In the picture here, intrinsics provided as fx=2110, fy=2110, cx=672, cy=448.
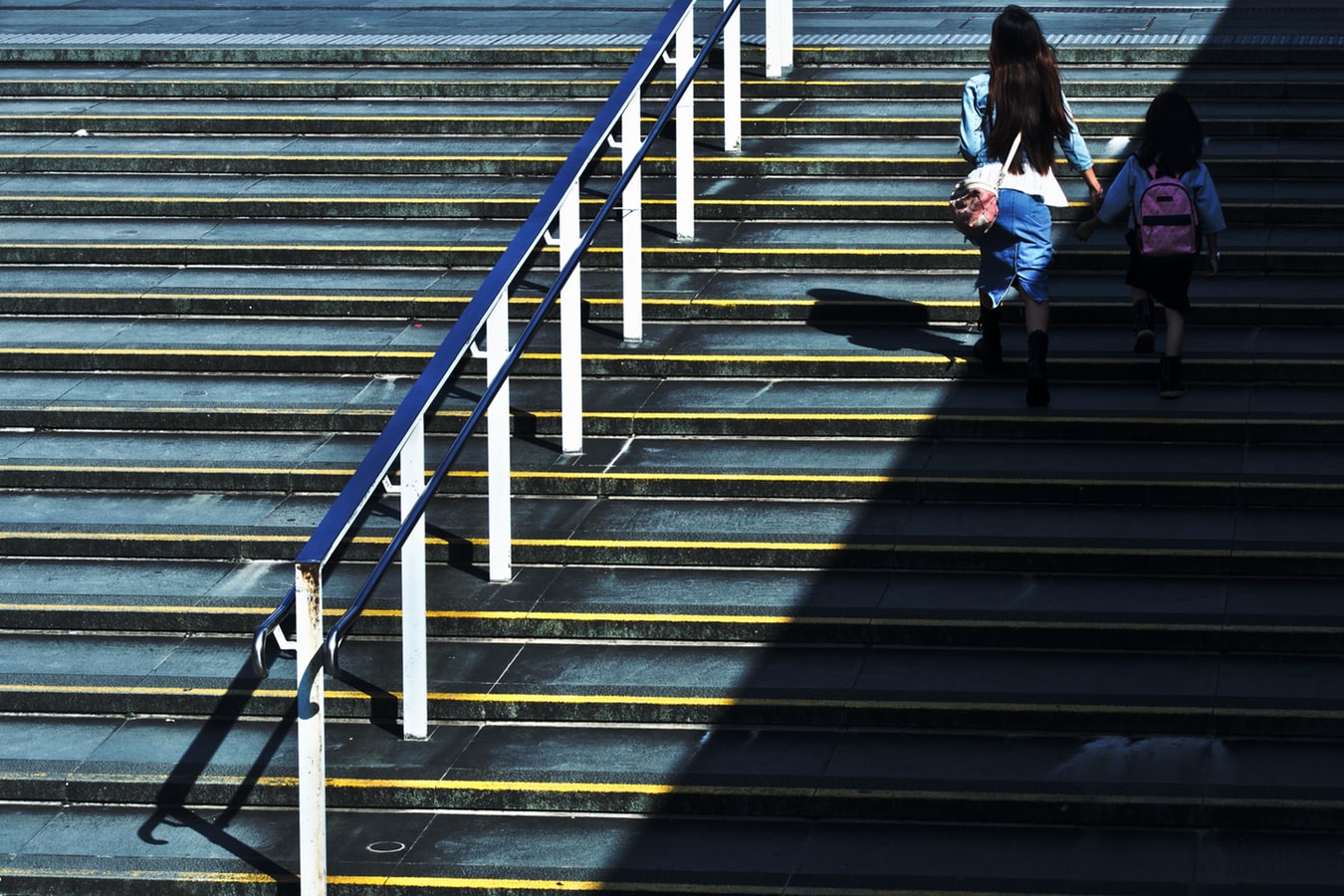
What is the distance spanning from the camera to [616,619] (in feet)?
24.6

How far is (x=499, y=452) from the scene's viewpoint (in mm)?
7480

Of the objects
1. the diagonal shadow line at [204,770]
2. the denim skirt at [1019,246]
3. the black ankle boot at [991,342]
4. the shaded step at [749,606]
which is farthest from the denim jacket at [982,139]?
the diagonal shadow line at [204,770]

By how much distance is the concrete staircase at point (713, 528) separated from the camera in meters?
6.62

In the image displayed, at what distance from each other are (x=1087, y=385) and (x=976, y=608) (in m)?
1.71

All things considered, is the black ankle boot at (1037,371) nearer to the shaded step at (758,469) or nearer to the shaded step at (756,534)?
the shaded step at (758,469)

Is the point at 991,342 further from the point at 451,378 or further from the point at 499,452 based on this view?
the point at 451,378

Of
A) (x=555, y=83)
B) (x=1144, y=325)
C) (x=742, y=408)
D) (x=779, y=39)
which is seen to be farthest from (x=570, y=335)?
(x=779, y=39)

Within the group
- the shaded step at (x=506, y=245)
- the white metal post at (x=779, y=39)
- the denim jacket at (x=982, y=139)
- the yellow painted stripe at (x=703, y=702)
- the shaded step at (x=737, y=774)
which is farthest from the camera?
the white metal post at (x=779, y=39)

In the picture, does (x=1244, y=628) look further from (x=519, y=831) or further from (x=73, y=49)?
(x=73, y=49)

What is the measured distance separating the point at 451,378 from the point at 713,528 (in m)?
1.34

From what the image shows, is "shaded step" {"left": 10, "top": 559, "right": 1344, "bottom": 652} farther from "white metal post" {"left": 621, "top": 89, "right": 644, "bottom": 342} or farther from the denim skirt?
"white metal post" {"left": 621, "top": 89, "right": 644, "bottom": 342}

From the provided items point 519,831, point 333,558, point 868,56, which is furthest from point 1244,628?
point 868,56

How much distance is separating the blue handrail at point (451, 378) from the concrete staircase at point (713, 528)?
2.38 feet

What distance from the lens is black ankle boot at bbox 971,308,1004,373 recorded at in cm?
876
